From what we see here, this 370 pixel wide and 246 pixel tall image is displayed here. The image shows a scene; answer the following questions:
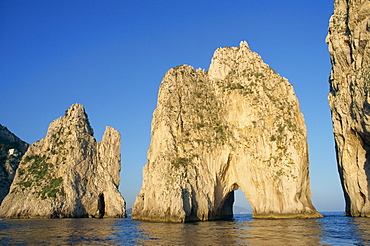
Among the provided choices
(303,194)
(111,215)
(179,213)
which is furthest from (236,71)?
(111,215)

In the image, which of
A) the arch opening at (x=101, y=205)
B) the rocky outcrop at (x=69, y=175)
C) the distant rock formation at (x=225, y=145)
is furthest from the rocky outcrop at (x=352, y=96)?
the arch opening at (x=101, y=205)

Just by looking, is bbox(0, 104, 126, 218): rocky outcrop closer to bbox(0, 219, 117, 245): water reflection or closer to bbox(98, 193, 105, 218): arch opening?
bbox(98, 193, 105, 218): arch opening

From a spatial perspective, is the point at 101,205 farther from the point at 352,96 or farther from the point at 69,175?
the point at 352,96

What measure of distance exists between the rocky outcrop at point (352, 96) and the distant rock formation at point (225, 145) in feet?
24.1

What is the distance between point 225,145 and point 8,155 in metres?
73.8

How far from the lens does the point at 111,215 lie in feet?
290

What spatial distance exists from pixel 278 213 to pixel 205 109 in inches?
968

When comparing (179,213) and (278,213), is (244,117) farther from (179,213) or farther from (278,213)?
(179,213)

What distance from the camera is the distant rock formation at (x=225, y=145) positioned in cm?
6082

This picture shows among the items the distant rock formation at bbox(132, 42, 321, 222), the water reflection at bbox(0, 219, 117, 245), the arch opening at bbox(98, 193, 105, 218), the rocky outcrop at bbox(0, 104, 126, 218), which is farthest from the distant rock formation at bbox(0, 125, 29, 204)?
the water reflection at bbox(0, 219, 117, 245)

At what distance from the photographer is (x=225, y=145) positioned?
6838 centimetres

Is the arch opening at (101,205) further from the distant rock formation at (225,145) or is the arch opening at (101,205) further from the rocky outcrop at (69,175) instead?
the distant rock formation at (225,145)

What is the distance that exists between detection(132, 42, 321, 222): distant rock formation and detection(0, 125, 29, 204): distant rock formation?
172ft

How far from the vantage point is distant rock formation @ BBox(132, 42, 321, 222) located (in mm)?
60819
